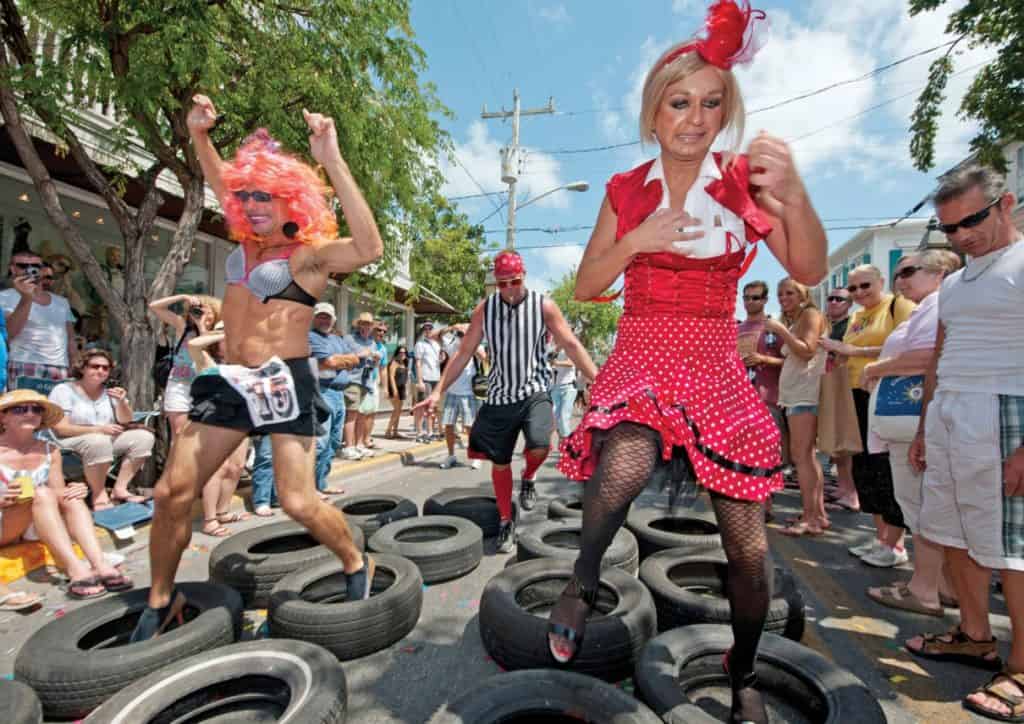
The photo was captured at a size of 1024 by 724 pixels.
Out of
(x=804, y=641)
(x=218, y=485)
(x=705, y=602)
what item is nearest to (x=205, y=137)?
(x=218, y=485)

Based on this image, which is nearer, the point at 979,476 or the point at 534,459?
the point at 979,476

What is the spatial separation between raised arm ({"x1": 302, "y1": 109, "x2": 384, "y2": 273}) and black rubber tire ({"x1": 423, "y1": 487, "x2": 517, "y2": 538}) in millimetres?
2464

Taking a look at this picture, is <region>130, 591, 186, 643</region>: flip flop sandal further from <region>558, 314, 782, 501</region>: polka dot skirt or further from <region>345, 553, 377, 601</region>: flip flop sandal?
<region>558, 314, 782, 501</region>: polka dot skirt

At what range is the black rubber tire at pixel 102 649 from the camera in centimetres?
205

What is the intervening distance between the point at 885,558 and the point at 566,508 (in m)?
2.27

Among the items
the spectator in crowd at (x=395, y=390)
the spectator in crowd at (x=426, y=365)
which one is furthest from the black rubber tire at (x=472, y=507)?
the spectator in crowd at (x=395, y=390)

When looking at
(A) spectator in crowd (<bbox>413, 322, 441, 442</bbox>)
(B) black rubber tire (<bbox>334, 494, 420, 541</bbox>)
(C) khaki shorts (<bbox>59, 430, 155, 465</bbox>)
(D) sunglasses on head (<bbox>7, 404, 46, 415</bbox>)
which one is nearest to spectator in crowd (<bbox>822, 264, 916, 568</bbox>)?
(B) black rubber tire (<bbox>334, 494, 420, 541</bbox>)

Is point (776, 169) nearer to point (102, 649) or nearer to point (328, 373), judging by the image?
point (102, 649)

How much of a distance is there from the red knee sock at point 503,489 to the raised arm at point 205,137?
2.49 m

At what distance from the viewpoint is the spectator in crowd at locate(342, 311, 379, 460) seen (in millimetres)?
Answer: 8104

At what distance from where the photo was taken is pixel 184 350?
5.16 m

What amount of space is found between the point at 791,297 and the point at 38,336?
6.72 m

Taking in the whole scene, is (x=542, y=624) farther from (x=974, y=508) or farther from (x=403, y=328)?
(x=403, y=328)

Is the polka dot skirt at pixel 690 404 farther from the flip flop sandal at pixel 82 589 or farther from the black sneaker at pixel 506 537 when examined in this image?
the flip flop sandal at pixel 82 589
